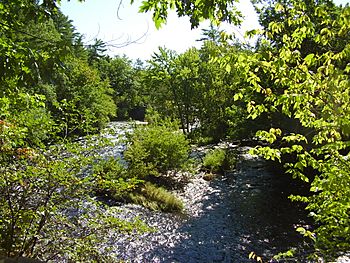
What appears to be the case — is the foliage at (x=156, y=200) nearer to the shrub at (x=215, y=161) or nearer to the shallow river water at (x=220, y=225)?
the shallow river water at (x=220, y=225)

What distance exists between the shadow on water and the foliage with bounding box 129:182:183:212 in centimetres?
94

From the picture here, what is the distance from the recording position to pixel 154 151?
44.3ft

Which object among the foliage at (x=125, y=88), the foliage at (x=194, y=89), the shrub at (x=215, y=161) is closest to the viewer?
the shrub at (x=215, y=161)

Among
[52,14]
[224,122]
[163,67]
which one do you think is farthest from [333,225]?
[163,67]

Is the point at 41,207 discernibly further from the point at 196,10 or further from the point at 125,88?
the point at 125,88

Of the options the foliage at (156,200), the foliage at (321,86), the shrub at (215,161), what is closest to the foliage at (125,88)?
the shrub at (215,161)

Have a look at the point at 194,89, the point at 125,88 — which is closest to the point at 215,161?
the point at 194,89

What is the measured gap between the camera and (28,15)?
104 inches

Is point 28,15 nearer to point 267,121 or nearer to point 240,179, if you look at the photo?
point 240,179

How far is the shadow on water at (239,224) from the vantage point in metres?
7.77

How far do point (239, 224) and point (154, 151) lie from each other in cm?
529

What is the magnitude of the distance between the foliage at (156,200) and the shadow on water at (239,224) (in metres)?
0.94

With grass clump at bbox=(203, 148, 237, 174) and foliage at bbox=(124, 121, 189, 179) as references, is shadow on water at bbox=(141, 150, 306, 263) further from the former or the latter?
foliage at bbox=(124, 121, 189, 179)

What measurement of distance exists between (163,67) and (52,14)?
84.4 ft
